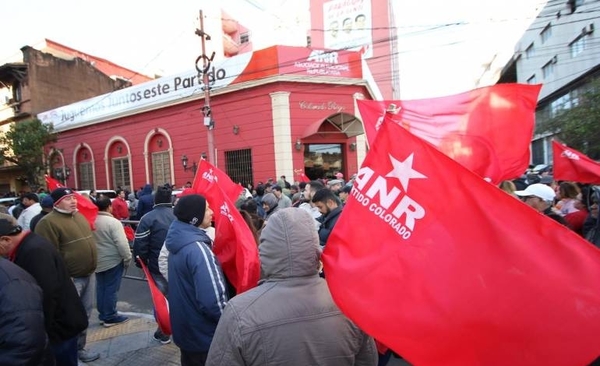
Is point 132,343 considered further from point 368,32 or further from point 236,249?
point 368,32

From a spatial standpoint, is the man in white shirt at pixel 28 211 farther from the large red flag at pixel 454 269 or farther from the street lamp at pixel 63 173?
the street lamp at pixel 63 173

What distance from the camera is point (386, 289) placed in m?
1.66

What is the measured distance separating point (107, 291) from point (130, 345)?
0.97 metres

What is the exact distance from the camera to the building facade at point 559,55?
21734mm

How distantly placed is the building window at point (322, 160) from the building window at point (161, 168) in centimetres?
737

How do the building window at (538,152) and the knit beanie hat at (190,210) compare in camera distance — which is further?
the building window at (538,152)

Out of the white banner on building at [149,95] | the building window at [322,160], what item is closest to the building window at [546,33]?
the building window at [322,160]

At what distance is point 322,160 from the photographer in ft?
57.9

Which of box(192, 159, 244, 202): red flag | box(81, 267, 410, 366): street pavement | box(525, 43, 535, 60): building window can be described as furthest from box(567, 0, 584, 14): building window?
box(81, 267, 410, 366): street pavement

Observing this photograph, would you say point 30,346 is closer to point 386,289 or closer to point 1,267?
point 1,267

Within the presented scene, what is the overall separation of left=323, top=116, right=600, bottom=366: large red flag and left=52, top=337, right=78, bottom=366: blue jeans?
2567 millimetres

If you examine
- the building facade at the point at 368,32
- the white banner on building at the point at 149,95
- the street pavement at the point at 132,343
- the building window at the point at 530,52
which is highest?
the building facade at the point at 368,32

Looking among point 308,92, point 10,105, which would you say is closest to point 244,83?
point 308,92

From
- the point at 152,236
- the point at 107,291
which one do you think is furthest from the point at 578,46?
the point at 107,291
